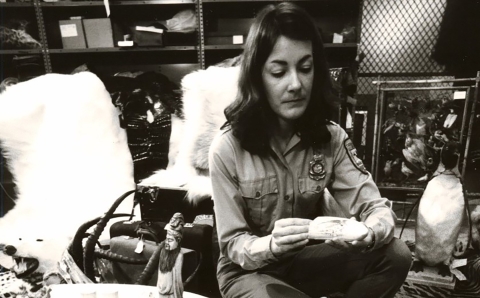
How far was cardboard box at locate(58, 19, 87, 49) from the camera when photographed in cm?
221

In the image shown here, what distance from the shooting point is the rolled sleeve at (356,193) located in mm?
931

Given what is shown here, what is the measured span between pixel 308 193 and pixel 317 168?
3.1 inches

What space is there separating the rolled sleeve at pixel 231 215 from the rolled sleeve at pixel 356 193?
285 millimetres

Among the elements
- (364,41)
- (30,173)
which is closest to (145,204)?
(30,173)

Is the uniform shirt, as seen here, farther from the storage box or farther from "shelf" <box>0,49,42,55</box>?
"shelf" <box>0,49,42,55</box>

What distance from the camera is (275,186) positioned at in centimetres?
105

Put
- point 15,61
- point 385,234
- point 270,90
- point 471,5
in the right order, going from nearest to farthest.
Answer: point 385,234, point 270,90, point 471,5, point 15,61

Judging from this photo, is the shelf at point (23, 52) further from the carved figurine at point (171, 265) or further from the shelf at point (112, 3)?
the carved figurine at point (171, 265)

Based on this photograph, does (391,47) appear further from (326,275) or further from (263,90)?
(326,275)

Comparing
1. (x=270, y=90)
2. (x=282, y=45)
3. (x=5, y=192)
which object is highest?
(x=282, y=45)

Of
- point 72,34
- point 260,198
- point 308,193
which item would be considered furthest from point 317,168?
point 72,34

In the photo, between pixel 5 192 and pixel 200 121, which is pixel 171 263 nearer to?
pixel 200 121

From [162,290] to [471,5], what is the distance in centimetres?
156

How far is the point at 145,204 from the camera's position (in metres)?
1.54
